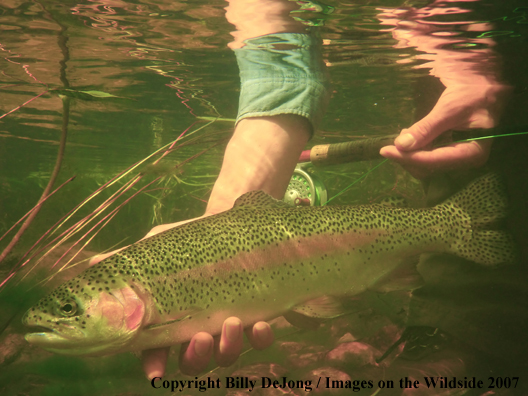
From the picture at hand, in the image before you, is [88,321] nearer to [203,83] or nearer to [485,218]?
[485,218]

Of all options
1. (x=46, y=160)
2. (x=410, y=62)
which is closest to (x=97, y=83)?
(x=410, y=62)

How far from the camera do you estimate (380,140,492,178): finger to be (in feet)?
10.7

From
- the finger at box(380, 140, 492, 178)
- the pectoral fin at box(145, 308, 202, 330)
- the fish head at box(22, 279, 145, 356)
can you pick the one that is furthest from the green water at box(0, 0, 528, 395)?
the pectoral fin at box(145, 308, 202, 330)

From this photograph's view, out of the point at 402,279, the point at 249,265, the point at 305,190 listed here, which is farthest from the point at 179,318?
the point at 305,190

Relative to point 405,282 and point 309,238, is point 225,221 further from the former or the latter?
point 405,282

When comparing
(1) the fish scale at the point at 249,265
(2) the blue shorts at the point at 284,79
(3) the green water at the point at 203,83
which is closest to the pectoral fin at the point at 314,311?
(1) the fish scale at the point at 249,265

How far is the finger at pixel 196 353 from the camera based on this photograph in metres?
2.26

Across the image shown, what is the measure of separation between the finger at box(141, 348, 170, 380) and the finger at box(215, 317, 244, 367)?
392 millimetres

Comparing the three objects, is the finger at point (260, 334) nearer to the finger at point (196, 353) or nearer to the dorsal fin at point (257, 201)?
the finger at point (196, 353)

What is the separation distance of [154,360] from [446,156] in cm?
320

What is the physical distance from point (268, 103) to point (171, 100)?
7.10 m

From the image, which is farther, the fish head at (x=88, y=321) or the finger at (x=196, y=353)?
the finger at (x=196, y=353)

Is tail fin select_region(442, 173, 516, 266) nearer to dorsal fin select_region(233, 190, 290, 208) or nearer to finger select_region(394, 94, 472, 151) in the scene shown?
finger select_region(394, 94, 472, 151)

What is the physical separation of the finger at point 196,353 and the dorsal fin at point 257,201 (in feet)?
3.62
